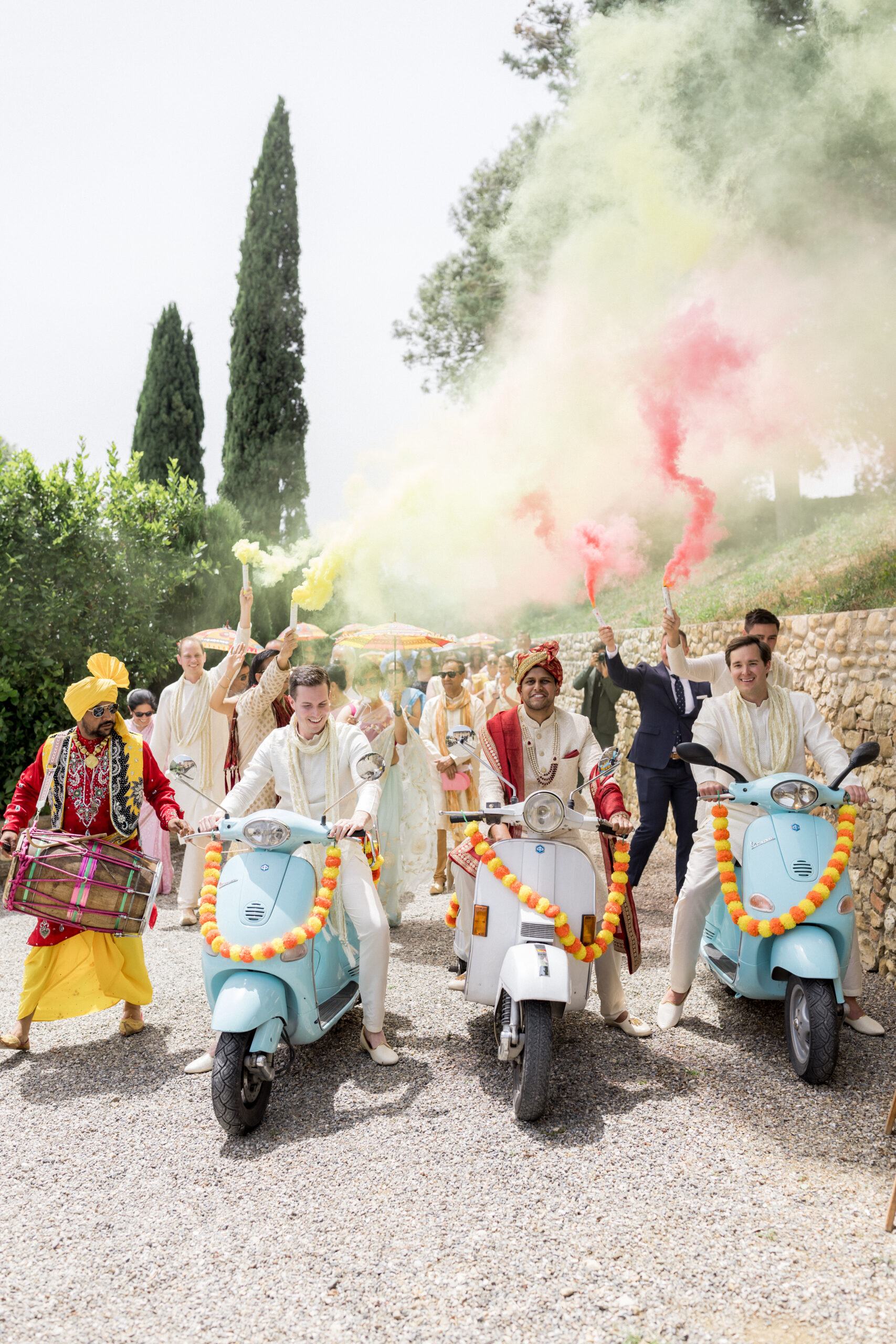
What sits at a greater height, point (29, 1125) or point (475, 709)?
point (475, 709)

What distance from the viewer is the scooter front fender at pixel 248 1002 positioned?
11.5 ft

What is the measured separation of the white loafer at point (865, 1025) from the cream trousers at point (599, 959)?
3.57 ft

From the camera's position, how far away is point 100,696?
4648mm

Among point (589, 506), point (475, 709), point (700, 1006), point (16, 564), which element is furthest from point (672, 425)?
point (700, 1006)

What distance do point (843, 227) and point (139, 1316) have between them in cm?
1521

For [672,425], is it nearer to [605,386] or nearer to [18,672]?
[605,386]

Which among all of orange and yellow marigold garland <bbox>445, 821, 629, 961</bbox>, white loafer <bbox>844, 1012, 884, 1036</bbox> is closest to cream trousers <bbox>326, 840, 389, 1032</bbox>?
orange and yellow marigold garland <bbox>445, 821, 629, 961</bbox>

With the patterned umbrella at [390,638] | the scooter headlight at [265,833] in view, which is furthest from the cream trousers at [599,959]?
the patterned umbrella at [390,638]

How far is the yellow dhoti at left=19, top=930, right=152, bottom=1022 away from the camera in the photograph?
461cm

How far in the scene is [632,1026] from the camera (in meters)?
4.63

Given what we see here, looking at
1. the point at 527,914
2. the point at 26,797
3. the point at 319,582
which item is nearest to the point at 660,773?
the point at 527,914

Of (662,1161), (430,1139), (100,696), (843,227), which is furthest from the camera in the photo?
(843,227)

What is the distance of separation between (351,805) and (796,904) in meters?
2.12

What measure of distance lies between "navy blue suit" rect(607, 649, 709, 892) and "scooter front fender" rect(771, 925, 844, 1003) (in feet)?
7.41
